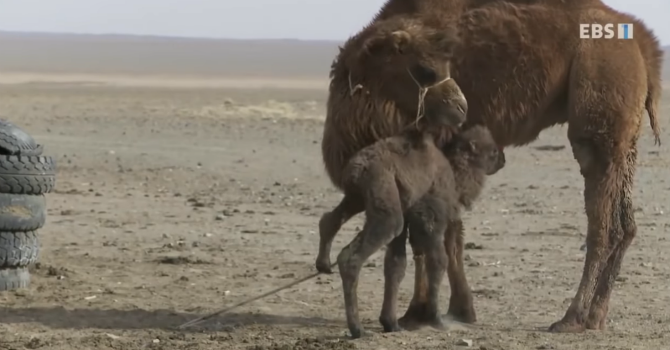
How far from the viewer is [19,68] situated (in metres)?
55.2

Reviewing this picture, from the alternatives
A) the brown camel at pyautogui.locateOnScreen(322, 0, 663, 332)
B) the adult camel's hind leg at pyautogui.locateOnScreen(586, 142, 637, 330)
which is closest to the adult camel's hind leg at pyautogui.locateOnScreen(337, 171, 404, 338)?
the brown camel at pyautogui.locateOnScreen(322, 0, 663, 332)

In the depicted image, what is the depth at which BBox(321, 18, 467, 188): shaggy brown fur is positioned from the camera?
7332 millimetres

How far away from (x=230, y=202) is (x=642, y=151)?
7.10 meters

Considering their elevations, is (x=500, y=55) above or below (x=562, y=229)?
above

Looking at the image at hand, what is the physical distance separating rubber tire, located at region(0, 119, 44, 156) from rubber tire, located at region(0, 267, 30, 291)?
2.51ft

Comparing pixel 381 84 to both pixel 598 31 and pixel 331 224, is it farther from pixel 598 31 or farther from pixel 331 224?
pixel 598 31

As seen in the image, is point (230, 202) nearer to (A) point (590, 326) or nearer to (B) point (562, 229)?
(B) point (562, 229)

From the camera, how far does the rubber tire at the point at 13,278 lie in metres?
8.31

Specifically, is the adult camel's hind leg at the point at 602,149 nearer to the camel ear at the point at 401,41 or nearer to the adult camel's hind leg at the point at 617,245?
the adult camel's hind leg at the point at 617,245

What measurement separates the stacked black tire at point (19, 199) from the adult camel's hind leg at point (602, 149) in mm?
3353

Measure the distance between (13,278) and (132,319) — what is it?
1044mm

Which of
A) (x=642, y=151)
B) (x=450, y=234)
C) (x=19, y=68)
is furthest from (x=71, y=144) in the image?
(x=19, y=68)

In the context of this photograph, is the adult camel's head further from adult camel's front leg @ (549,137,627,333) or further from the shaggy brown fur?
adult camel's front leg @ (549,137,627,333)

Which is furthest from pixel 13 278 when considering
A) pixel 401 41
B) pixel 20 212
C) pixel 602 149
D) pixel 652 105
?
pixel 652 105
